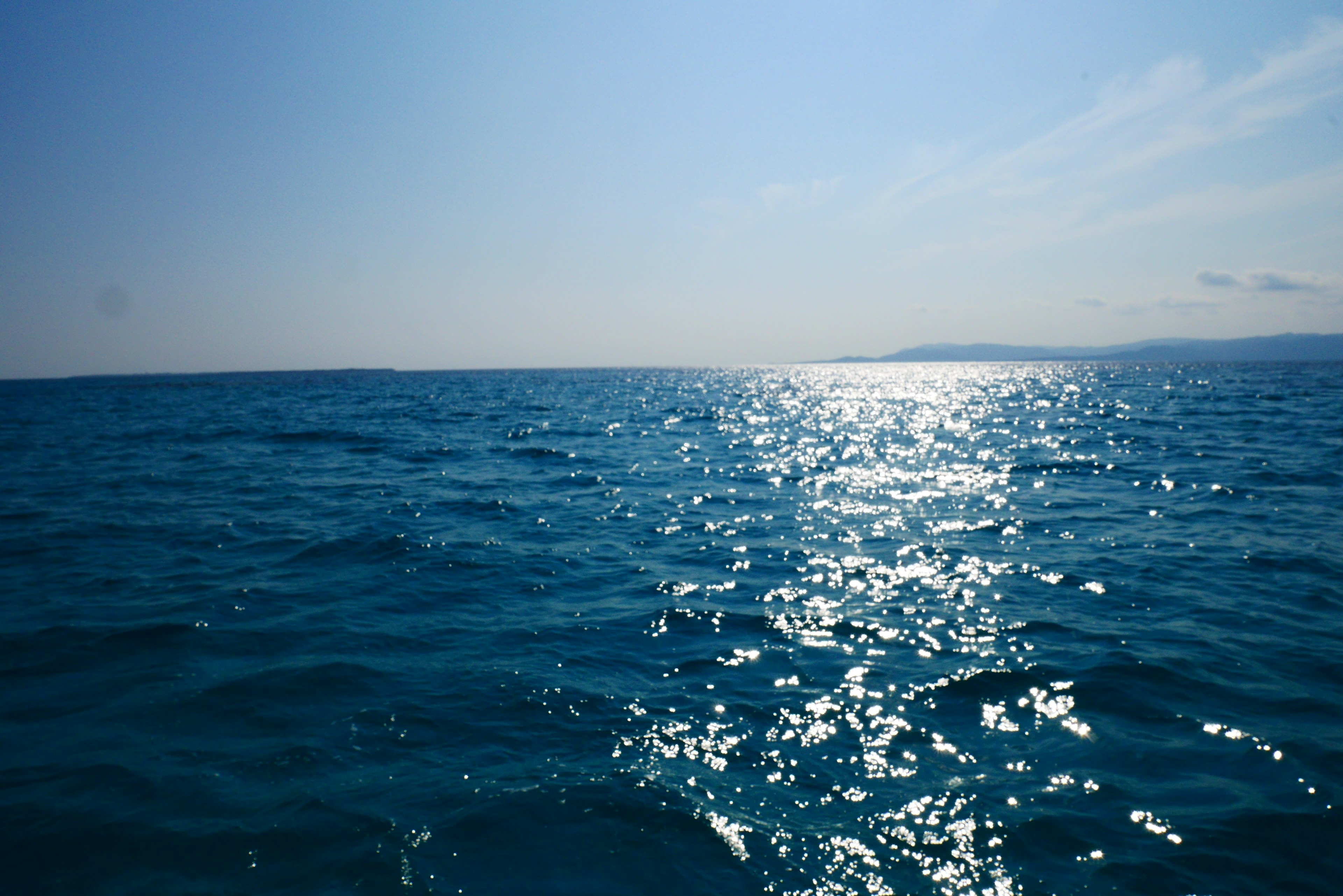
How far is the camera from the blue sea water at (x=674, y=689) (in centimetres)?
520

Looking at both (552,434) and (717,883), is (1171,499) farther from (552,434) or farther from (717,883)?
(552,434)

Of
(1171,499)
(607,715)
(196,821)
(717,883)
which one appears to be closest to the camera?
(717,883)

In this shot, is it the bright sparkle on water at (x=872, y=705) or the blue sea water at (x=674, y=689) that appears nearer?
the blue sea water at (x=674, y=689)

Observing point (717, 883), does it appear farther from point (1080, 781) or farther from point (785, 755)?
point (1080, 781)

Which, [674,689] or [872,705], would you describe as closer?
[872,705]

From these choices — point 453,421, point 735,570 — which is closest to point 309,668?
point 735,570

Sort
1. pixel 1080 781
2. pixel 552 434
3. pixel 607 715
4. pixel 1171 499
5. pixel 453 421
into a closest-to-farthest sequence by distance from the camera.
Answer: pixel 1080 781 → pixel 607 715 → pixel 1171 499 → pixel 552 434 → pixel 453 421

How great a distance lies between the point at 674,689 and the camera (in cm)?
791

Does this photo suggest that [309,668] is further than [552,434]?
No

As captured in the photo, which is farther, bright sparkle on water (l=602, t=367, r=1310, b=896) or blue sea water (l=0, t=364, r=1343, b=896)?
bright sparkle on water (l=602, t=367, r=1310, b=896)

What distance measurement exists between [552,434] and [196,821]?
104 ft

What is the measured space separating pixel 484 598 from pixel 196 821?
18.6 ft

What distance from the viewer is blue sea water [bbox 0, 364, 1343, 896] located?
520cm

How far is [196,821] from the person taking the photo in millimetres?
5527
